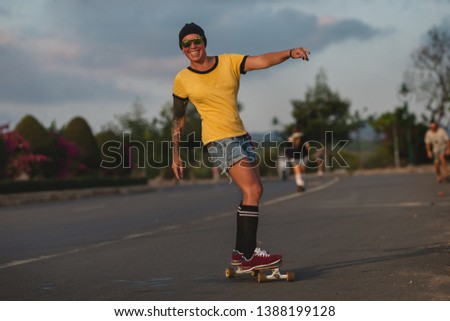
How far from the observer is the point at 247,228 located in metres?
7.89

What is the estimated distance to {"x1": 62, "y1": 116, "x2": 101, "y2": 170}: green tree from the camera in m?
45.8

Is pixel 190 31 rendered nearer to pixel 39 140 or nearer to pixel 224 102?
pixel 224 102

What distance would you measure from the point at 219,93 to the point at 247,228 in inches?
47.1

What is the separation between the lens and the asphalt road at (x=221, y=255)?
6918mm

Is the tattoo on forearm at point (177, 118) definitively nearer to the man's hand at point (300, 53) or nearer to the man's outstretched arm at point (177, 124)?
the man's outstretched arm at point (177, 124)

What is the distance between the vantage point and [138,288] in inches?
283

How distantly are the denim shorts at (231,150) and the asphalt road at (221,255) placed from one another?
1010mm

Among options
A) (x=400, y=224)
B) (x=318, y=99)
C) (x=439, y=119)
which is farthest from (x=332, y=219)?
(x=318, y=99)

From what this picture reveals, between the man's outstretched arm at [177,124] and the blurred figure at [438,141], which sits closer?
the man's outstretched arm at [177,124]

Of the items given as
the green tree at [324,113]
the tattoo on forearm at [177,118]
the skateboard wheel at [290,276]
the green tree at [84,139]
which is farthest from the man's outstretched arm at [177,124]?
the green tree at [324,113]

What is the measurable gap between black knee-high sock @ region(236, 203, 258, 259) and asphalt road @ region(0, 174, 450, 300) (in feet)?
0.86

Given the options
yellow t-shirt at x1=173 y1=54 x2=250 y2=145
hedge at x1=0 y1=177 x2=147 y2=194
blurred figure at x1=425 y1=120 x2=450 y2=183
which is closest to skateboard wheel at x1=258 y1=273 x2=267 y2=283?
yellow t-shirt at x1=173 y1=54 x2=250 y2=145
